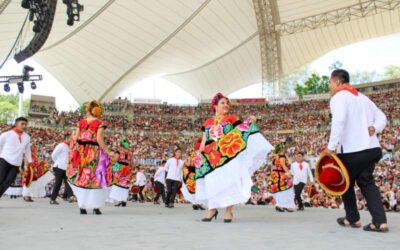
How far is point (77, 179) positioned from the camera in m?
6.94

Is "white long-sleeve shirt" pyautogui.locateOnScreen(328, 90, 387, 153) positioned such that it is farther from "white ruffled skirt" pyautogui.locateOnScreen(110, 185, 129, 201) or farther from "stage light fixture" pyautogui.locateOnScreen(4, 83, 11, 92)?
"stage light fixture" pyautogui.locateOnScreen(4, 83, 11, 92)

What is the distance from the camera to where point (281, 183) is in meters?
9.79

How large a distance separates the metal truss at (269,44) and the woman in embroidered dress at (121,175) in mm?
21221

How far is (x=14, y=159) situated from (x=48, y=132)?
2555cm

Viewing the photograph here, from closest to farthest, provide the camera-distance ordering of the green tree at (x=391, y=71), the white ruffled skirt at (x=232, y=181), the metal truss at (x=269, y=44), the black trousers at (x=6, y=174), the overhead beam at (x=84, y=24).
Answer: the white ruffled skirt at (x=232, y=181) → the black trousers at (x=6, y=174) → the overhead beam at (x=84, y=24) → the metal truss at (x=269, y=44) → the green tree at (x=391, y=71)

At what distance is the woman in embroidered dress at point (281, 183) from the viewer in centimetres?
958

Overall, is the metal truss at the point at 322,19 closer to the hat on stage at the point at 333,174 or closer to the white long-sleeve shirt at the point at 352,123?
the white long-sleeve shirt at the point at 352,123

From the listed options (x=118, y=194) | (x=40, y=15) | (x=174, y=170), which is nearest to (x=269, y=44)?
(x=40, y=15)

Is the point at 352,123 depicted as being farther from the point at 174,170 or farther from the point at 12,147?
the point at 174,170

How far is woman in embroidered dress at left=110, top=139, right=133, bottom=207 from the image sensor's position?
11.1m

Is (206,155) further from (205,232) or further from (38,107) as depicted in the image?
(38,107)

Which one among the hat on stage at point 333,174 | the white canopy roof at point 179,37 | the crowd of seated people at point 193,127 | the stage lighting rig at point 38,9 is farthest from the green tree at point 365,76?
the hat on stage at point 333,174

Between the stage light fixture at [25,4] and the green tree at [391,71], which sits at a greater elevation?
the green tree at [391,71]

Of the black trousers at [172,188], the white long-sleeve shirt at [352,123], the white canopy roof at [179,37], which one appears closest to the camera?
→ the white long-sleeve shirt at [352,123]
